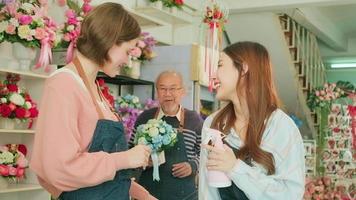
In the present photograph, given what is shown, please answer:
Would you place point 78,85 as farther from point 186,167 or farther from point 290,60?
point 290,60

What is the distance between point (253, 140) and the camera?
63.7 inches

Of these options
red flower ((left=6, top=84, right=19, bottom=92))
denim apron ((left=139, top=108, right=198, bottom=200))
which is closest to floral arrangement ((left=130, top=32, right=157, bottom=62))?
denim apron ((left=139, top=108, right=198, bottom=200))

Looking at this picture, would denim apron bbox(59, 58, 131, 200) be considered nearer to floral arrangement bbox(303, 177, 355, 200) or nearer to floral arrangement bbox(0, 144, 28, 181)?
floral arrangement bbox(0, 144, 28, 181)

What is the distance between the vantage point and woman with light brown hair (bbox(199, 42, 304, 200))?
5.04 feet

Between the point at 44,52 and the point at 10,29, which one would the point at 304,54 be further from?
the point at 10,29

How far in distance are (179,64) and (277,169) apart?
10.0 ft

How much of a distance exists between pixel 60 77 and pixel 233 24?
6472 millimetres

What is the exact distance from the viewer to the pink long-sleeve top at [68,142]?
133cm

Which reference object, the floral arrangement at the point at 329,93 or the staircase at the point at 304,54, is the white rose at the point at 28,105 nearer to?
the floral arrangement at the point at 329,93

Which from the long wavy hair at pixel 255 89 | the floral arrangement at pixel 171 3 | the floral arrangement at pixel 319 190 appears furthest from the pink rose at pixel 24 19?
the floral arrangement at pixel 319 190

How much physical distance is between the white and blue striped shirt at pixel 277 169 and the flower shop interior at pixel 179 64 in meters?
0.29

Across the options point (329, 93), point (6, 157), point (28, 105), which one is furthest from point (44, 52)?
point (329, 93)

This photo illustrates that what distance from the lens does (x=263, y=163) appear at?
62.6 inches

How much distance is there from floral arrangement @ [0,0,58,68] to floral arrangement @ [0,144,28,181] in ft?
1.76
